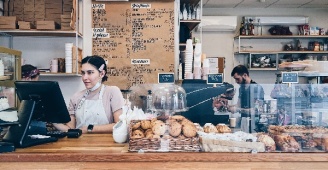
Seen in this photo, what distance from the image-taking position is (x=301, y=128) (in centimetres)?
233

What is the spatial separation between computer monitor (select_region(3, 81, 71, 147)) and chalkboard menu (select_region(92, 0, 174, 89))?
6.32 feet

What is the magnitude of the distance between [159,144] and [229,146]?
0.38m

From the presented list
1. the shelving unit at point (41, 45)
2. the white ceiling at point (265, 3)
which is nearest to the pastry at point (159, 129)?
the shelving unit at point (41, 45)

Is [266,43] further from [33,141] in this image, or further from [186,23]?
[33,141]

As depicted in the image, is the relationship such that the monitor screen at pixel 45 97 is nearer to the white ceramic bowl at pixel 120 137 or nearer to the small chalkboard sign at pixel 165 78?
the white ceramic bowl at pixel 120 137

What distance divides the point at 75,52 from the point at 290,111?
2.57 meters

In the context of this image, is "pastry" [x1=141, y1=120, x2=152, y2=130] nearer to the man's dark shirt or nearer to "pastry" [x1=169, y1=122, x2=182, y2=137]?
"pastry" [x1=169, y1=122, x2=182, y2=137]

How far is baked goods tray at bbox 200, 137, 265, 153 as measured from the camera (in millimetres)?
2127

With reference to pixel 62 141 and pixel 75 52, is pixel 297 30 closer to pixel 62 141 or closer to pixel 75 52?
pixel 75 52

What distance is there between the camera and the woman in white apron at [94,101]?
3467mm

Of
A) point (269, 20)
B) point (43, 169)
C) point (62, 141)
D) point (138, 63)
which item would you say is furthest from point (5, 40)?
point (269, 20)

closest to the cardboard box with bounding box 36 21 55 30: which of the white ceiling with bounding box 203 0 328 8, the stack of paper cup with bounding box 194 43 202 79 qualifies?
the stack of paper cup with bounding box 194 43 202 79

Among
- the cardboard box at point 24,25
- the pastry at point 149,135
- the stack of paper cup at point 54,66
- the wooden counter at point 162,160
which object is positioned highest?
the cardboard box at point 24,25

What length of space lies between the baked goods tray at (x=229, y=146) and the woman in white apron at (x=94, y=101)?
4.77 feet
